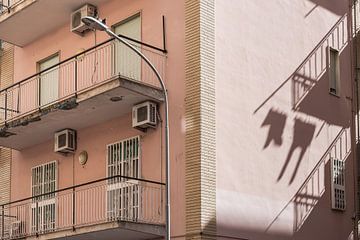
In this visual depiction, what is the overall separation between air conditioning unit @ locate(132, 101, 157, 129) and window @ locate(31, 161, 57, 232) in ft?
14.0

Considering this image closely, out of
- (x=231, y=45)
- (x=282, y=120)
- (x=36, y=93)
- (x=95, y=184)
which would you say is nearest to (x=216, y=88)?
(x=231, y=45)

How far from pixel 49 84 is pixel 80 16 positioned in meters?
2.45

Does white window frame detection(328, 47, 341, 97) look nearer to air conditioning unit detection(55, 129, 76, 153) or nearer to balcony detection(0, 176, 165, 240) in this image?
balcony detection(0, 176, 165, 240)

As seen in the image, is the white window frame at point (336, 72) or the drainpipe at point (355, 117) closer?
the drainpipe at point (355, 117)

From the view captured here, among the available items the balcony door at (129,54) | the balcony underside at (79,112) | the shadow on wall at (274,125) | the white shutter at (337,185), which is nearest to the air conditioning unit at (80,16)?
the balcony door at (129,54)

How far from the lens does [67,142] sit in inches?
872

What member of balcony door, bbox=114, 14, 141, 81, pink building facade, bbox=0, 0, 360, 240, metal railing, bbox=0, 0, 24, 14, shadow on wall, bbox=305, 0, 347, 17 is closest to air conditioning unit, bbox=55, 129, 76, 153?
pink building facade, bbox=0, 0, 360, 240

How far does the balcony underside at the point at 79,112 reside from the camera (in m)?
19.0

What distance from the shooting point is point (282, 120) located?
2111cm

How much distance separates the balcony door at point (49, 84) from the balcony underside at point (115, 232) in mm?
4944

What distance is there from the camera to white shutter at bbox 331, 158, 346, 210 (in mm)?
22688

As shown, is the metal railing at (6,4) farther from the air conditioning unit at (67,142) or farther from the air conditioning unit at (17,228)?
the air conditioning unit at (17,228)

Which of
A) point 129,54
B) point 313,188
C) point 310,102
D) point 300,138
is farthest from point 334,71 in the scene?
point 129,54

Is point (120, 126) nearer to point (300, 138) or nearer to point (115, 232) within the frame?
point (115, 232)
